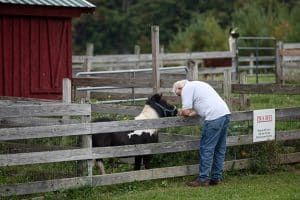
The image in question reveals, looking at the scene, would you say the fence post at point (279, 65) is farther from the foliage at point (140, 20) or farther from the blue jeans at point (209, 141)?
the foliage at point (140, 20)

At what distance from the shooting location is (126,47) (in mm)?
69562

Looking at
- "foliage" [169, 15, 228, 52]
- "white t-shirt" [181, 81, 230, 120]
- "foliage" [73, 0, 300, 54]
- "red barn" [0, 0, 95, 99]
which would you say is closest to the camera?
"white t-shirt" [181, 81, 230, 120]

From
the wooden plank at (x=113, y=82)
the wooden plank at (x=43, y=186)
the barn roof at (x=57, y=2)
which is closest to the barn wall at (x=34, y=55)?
the barn roof at (x=57, y=2)

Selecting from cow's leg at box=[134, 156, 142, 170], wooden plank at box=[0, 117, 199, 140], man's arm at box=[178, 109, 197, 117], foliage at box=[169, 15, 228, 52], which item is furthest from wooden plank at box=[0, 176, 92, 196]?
foliage at box=[169, 15, 228, 52]

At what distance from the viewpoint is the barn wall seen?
17.6 metres

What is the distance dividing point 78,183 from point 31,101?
12.1 ft

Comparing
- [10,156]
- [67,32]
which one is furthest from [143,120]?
[67,32]

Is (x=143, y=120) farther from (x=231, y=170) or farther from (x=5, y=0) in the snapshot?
(x=5, y=0)

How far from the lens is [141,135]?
12.4m

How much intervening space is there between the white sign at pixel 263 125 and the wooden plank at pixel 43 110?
3.19m

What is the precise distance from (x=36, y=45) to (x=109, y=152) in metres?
7.56

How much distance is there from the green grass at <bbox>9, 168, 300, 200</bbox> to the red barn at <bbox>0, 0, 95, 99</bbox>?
679 centimetres

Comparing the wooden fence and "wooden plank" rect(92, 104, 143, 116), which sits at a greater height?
"wooden plank" rect(92, 104, 143, 116)

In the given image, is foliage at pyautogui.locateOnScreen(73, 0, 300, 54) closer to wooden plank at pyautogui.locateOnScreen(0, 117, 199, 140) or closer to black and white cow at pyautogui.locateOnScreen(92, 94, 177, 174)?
black and white cow at pyautogui.locateOnScreen(92, 94, 177, 174)
